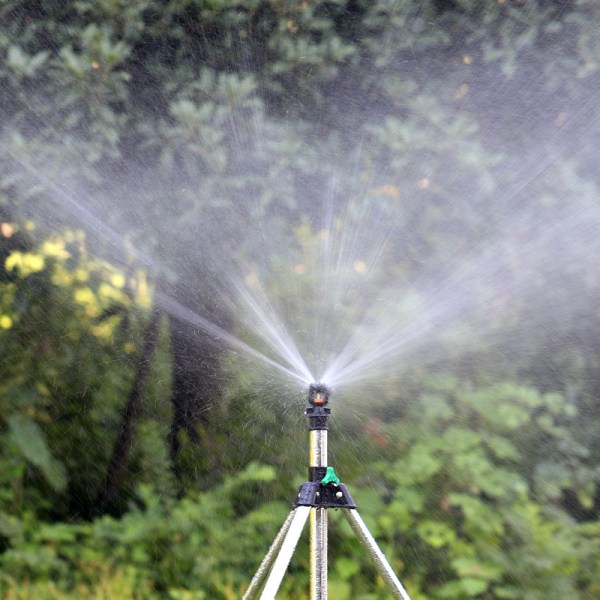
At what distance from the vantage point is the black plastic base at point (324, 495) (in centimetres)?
193

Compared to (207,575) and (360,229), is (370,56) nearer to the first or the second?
(360,229)

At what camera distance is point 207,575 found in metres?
3.39

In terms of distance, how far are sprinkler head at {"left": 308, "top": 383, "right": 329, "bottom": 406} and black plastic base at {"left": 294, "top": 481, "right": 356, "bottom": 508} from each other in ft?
0.53

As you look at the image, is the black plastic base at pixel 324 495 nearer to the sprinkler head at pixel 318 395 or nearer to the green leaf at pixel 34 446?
the sprinkler head at pixel 318 395

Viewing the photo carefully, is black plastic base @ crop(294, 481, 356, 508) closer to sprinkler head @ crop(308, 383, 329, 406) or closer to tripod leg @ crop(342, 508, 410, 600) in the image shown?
tripod leg @ crop(342, 508, 410, 600)

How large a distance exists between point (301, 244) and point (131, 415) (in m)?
0.96

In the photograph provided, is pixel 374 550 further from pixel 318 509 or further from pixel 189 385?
pixel 189 385

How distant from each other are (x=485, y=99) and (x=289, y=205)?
32.4 inches

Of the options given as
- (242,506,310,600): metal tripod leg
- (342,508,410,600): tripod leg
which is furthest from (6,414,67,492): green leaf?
(342,508,410,600): tripod leg

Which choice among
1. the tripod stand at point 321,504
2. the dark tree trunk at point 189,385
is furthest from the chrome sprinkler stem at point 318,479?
the dark tree trunk at point 189,385

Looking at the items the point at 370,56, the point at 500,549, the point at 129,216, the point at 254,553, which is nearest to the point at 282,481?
the point at 254,553

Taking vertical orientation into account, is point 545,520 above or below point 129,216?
below

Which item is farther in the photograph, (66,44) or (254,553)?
(254,553)

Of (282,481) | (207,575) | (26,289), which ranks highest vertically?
(26,289)
